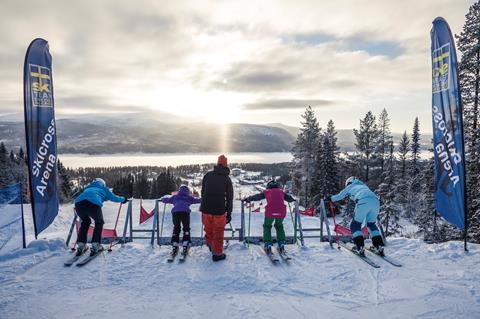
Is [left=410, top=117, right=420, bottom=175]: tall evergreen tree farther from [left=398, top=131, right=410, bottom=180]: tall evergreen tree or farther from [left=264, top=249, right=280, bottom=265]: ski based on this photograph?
[left=264, top=249, right=280, bottom=265]: ski

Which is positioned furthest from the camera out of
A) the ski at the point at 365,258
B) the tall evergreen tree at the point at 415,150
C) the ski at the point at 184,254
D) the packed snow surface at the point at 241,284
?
the tall evergreen tree at the point at 415,150

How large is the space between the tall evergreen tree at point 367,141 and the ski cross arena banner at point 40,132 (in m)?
35.6

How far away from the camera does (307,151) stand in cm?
3862

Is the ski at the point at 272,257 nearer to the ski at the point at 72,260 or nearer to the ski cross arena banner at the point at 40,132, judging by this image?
the ski at the point at 72,260

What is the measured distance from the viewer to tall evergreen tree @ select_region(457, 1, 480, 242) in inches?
588

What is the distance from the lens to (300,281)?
5438 millimetres

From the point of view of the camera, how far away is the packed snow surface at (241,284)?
4391mm

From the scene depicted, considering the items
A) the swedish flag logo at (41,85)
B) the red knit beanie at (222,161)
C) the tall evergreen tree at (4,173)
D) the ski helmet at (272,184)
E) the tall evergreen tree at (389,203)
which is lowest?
the tall evergreen tree at (389,203)

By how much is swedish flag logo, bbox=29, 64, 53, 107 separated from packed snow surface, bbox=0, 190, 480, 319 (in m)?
3.53

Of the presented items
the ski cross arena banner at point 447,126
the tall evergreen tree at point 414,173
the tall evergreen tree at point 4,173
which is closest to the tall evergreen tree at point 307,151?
the tall evergreen tree at point 414,173

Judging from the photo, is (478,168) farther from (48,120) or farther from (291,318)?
(48,120)

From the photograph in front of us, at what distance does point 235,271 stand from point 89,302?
2594mm

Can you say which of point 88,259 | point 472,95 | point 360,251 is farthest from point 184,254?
point 472,95

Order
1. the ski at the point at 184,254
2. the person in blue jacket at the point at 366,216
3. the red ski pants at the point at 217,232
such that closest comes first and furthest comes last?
the ski at the point at 184,254 < the red ski pants at the point at 217,232 < the person in blue jacket at the point at 366,216
